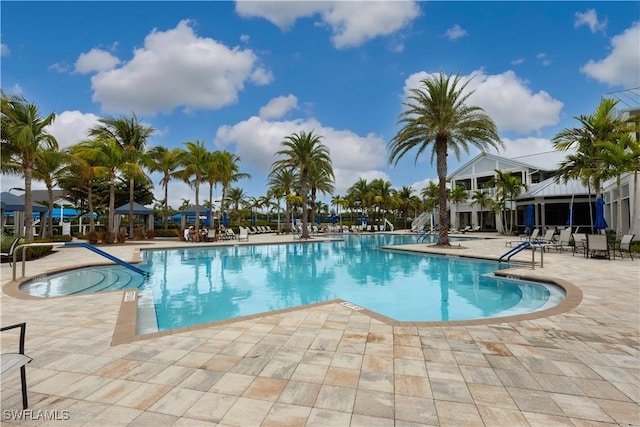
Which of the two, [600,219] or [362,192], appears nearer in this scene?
[600,219]

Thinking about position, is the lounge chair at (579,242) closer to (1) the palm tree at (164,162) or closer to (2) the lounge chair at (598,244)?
(2) the lounge chair at (598,244)

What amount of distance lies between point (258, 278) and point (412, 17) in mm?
12185

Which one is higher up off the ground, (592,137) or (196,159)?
(196,159)

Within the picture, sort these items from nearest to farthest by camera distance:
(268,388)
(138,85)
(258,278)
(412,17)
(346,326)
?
(268,388)
(346,326)
(258,278)
(412,17)
(138,85)

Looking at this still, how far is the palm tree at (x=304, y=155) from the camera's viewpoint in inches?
993

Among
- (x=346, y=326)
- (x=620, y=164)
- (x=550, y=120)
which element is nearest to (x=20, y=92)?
(x=346, y=326)

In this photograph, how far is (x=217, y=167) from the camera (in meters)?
26.0

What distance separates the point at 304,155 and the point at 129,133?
13.7 m

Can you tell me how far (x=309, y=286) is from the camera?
33.2ft

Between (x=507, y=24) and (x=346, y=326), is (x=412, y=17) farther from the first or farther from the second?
(x=346, y=326)

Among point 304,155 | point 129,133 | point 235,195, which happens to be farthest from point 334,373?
point 235,195

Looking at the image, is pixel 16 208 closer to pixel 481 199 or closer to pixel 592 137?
pixel 592 137

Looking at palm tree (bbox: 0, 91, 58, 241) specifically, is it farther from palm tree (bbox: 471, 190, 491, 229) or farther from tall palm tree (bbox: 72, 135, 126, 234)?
palm tree (bbox: 471, 190, 491, 229)

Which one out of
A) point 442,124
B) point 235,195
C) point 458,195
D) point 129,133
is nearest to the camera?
point 442,124
